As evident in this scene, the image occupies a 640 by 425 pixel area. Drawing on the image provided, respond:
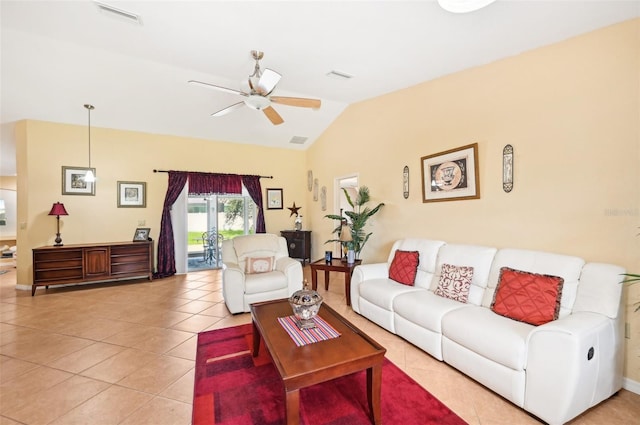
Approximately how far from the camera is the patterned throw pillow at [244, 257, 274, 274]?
3.93 metres

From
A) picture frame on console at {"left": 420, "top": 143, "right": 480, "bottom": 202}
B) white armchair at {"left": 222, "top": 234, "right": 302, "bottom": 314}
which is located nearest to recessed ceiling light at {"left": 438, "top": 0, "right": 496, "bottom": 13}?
picture frame on console at {"left": 420, "top": 143, "right": 480, "bottom": 202}

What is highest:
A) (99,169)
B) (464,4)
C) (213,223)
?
(464,4)

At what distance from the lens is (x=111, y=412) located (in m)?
1.84

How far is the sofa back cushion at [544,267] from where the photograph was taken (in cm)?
209

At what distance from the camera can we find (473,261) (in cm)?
280

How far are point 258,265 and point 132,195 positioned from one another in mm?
3547

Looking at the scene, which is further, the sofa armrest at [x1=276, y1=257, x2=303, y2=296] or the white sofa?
the sofa armrest at [x1=276, y1=257, x2=303, y2=296]

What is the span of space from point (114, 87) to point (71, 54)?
69cm

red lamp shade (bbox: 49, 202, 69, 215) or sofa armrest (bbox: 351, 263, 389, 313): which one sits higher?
red lamp shade (bbox: 49, 202, 69, 215)

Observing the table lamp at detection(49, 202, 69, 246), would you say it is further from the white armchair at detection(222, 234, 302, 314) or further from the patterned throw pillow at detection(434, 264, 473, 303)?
the patterned throw pillow at detection(434, 264, 473, 303)

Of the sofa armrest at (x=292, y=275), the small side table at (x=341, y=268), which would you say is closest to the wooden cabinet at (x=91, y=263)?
the sofa armrest at (x=292, y=275)

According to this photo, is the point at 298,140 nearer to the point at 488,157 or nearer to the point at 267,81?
the point at 267,81

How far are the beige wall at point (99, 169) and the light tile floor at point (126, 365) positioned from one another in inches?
50.0

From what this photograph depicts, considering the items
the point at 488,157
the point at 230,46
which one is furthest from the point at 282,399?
the point at 230,46
